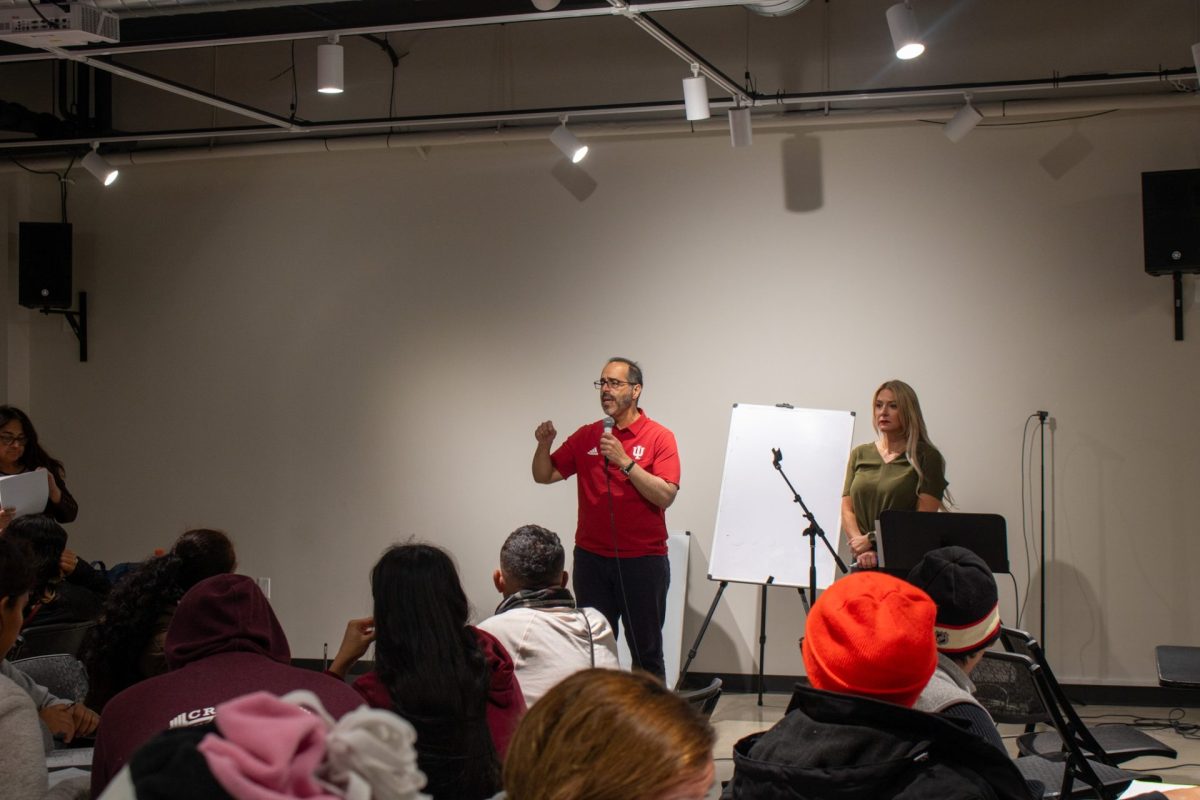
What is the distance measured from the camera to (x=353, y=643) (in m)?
2.50

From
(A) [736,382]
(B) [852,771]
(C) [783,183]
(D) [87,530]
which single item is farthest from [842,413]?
(D) [87,530]

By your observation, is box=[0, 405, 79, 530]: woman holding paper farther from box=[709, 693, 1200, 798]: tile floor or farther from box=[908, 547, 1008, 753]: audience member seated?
box=[908, 547, 1008, 753]: audience member seated

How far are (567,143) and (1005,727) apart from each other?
353 cm

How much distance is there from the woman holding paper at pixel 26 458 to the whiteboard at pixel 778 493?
9.95ft

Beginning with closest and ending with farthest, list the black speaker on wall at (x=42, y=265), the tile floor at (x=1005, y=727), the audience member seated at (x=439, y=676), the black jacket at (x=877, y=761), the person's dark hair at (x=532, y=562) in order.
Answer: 1. the black jacket at (x=877, y=761)
2. the audience member seated at (x=439, y=676)
3. the person's dark hair at (x=532, y=562)
4. the tile floor at (x=1005, y=727)
5. the black speaker on wall at (x=42, y=265)

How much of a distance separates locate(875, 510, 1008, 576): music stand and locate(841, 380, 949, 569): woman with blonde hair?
48cm

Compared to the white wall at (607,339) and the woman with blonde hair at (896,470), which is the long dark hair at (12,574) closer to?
the woman with blonde hair at (896,470)

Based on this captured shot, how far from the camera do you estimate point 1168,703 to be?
→ 17.7 ft

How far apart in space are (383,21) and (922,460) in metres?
2.87

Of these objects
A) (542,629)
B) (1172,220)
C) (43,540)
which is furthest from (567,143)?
(542,629)

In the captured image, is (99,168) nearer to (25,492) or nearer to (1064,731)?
(25,492)

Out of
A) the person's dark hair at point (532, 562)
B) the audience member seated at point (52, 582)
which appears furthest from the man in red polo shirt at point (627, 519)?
the audience member seated at point (52, 582)

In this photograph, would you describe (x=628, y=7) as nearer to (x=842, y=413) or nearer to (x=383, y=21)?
(x=383, y=21)

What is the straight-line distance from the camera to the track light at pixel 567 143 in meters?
5.56
